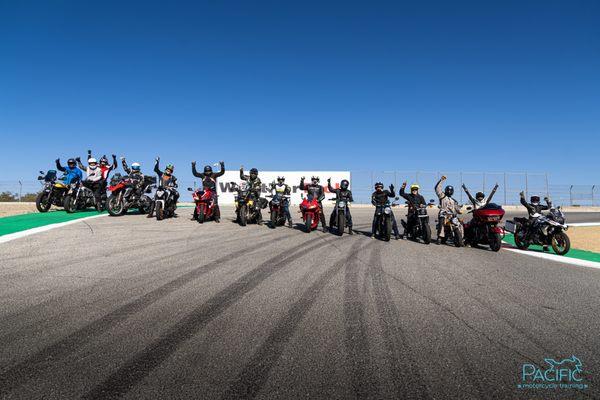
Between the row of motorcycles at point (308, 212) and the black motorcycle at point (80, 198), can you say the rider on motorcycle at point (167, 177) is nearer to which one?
the row of motorcycles at point (308, 212)

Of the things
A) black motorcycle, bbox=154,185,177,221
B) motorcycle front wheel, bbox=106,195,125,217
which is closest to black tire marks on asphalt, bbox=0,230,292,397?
black motorcycle, bbox=154,185,177,221

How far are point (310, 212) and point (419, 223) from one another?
3482 millimetres

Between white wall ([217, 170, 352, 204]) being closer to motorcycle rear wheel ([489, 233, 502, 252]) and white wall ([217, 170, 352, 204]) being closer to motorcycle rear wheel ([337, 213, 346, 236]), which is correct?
motorcycle rear wheel ([337, 213, 346, 236])

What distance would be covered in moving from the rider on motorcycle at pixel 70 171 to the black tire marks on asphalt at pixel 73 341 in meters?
11.5

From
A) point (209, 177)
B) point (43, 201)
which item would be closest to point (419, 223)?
point (209, 177)

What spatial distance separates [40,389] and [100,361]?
0.43m

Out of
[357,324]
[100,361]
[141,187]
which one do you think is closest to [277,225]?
[141,187]

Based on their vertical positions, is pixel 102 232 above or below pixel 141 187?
below

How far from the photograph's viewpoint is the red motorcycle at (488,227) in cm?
936

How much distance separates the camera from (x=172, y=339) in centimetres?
319

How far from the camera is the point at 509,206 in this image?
3703 centimetres

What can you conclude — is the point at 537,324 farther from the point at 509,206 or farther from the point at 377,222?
the point at 509,206

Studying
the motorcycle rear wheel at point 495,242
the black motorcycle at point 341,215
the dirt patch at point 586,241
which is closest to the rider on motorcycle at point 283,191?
the black motorcycle at point 341,215

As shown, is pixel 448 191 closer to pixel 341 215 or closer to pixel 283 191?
pixel 341 215
